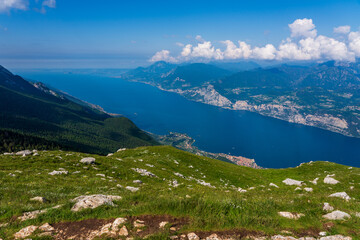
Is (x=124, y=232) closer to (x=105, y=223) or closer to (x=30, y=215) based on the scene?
(x=105, y=223)

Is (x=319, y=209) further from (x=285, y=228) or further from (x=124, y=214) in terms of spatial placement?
(x=124, y=214)

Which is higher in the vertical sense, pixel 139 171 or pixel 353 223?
pixel 353 223

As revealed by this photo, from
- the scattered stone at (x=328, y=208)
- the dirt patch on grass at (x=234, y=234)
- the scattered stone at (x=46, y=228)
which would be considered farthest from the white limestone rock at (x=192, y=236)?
the scattered stone at (x=328, y=208)

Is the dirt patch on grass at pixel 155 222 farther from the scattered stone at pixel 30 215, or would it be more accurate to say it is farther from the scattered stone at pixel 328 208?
the scattered stone at pixel 328 208

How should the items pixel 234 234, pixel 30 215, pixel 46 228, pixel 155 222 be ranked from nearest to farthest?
pixel 234 234 < pixel 46 228 < pixel 155 222 < pixel 30 215

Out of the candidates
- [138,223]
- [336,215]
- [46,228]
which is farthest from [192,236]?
[336,215]

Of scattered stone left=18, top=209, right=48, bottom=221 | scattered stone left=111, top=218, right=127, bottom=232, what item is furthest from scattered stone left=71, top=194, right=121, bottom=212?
scattered stone left=111, top=218, right=127, bottom=232

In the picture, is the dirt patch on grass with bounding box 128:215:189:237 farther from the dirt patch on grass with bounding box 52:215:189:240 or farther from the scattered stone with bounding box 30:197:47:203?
the scattered stone with bounding box 30:197:47:203

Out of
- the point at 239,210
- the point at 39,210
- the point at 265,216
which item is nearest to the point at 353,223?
the point at 265,216
